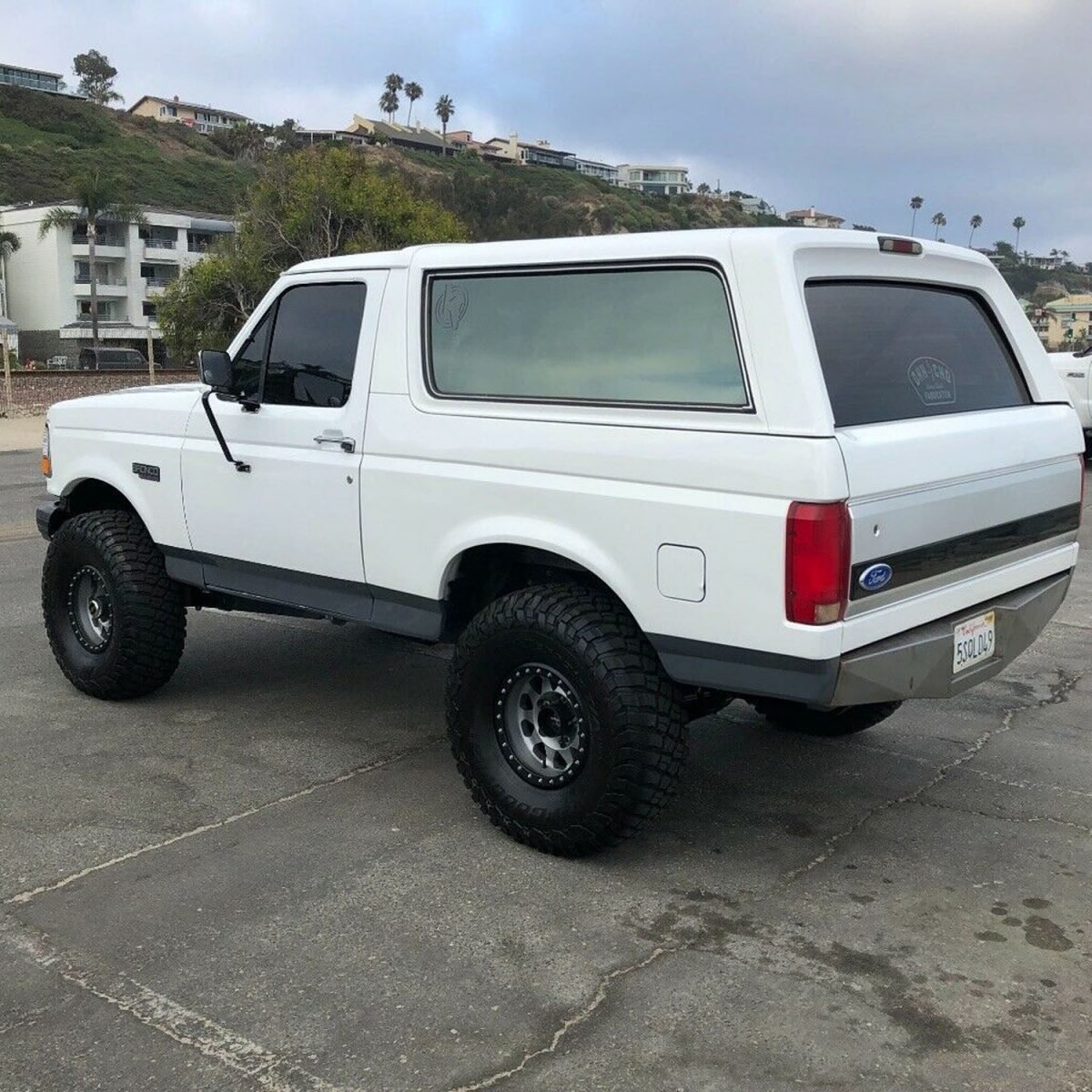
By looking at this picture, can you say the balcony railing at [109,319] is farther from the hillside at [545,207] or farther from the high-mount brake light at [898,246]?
the high-mount brake light at [898,246]

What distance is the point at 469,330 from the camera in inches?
172

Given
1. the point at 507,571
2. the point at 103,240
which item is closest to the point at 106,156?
the point at 103,240

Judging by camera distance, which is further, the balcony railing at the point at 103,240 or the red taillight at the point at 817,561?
the balcony railing at the point at 103,240

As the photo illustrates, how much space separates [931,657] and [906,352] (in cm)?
107

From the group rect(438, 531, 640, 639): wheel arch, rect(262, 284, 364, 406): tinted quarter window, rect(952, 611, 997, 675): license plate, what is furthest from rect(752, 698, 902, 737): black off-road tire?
rect(262, 284, 364, 406): tinted quarter window

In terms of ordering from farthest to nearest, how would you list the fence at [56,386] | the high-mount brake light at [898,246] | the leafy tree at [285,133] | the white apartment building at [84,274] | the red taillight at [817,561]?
the leafy tree at [285,133], the white apartment building at [84,274], the fence at [56,386], the high-mount brake light at [898,246], the red taillight at [817,561]

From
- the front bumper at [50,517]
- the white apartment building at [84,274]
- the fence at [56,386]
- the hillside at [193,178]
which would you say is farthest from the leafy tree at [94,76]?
the front bumper at [50,517]

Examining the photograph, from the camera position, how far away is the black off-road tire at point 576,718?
3744mm

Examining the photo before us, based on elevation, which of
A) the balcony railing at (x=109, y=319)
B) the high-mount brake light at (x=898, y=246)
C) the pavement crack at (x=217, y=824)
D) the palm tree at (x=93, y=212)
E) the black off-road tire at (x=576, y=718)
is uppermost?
the palm tree at (x=93, y=212)

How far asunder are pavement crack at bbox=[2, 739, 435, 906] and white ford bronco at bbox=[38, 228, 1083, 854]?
0.65 m

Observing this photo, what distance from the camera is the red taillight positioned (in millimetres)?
3342

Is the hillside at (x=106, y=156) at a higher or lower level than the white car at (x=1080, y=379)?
higher

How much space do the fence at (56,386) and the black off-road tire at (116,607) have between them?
24.7 metres

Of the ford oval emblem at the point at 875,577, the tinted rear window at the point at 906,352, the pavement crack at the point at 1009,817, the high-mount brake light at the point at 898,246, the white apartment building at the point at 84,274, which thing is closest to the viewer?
the ford oval emblem at the point at 875,577
